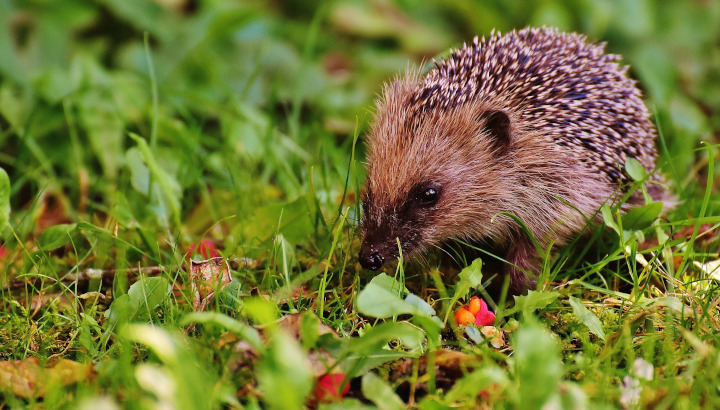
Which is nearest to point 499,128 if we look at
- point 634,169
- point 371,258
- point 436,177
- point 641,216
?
point 436,177

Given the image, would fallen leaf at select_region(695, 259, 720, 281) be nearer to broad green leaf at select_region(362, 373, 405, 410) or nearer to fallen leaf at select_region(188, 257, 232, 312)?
broad green leaf at select_region(362, 373, 405, 410)

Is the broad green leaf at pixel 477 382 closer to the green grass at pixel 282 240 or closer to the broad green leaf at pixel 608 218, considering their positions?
the green grass at pixel 282 240

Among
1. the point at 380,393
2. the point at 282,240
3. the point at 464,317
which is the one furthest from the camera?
the point at 282,240

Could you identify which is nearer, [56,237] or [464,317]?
[464,317]

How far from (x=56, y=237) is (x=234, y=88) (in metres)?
2.93

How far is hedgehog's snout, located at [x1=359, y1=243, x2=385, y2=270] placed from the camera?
3688 millimetres

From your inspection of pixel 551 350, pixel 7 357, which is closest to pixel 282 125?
pixel 7 357

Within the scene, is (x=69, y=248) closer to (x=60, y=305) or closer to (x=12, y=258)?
(x=12, y=258)

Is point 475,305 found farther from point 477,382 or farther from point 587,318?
point 477,382

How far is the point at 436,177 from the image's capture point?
157 inches

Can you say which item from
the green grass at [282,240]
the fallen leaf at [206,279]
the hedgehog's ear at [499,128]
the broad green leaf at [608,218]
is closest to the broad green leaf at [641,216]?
the green grass at [282,240]

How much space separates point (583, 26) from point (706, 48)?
1573 mm

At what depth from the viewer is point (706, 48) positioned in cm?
776

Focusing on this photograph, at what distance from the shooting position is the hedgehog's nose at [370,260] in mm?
3686
